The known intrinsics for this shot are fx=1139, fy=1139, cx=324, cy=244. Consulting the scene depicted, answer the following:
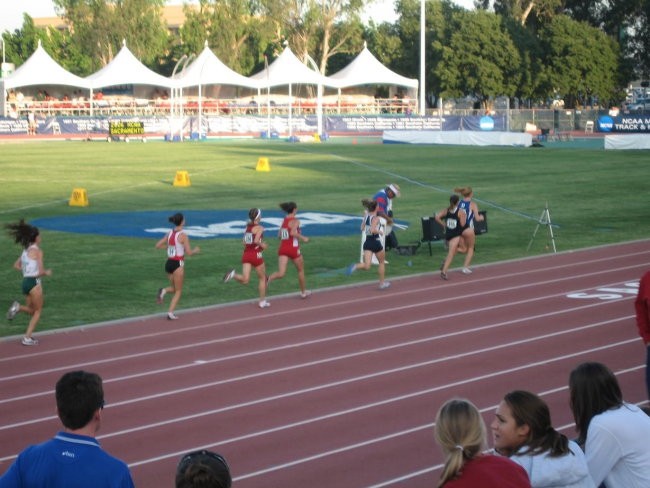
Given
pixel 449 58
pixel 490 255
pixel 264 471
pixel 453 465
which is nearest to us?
pixel 453 465

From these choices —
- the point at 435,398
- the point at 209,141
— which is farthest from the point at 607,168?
the point at 435,398

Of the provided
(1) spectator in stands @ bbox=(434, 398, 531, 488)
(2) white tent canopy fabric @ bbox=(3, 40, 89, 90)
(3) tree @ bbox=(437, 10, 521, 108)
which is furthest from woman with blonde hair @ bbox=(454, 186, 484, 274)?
(3) tree @ bbox=(437, 10, 521, 108)

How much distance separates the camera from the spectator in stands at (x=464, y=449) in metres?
4.82

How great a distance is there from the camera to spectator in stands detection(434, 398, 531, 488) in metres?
4.82

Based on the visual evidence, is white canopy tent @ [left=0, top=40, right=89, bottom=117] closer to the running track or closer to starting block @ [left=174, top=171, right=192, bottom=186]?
starting block @ [left=174, top=171, right=192, bottom=186]

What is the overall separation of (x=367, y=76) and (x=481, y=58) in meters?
9.35

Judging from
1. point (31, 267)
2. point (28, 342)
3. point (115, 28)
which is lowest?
point (28, 342)

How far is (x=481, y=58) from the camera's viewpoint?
8875cm

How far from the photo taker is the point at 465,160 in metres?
50.1

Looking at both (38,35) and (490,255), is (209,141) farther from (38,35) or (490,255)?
(38,35)

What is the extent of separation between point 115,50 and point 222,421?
11904 cm

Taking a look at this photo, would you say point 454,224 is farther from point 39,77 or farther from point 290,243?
point 39,77

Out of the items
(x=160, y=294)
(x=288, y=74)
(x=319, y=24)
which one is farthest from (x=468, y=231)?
(x=319, y=24)

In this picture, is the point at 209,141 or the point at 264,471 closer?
the point at 264,471
